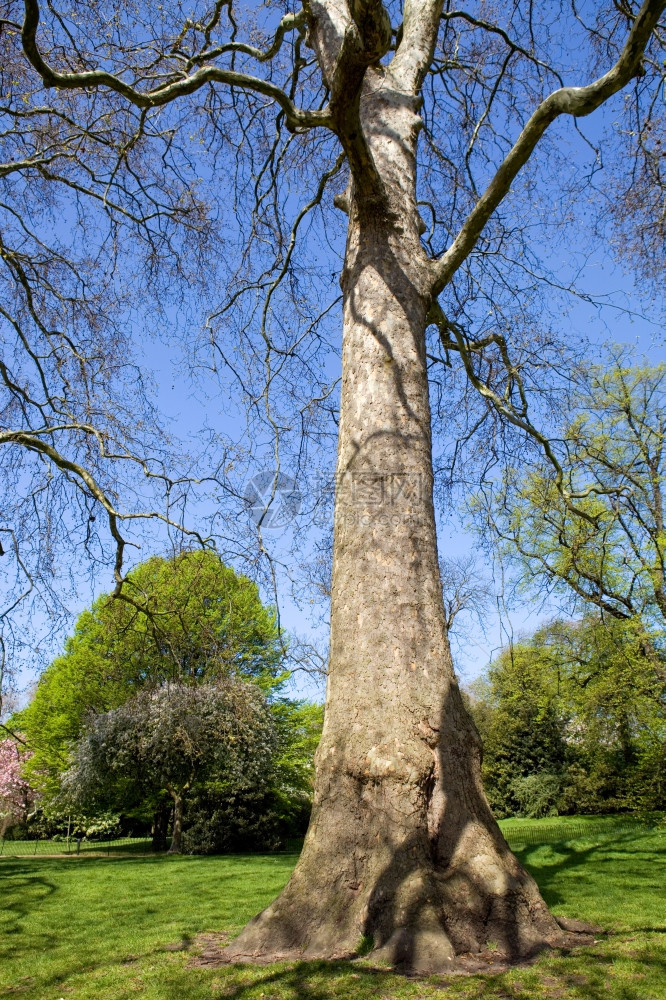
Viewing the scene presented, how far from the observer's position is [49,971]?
348 cm

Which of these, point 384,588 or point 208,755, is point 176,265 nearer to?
point 384,588

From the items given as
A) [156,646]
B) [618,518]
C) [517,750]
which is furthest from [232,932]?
[517,750]

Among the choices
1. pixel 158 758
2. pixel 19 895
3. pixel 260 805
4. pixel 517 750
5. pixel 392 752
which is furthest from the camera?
pixel 517 750

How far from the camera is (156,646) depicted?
780 cm

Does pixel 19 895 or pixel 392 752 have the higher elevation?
pixel 392 752

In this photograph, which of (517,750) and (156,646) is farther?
(517,750)

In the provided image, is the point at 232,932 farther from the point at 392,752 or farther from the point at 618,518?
the point at 618,518

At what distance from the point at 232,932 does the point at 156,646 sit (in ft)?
12.8

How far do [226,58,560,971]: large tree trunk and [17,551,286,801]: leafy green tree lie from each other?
6.11ft

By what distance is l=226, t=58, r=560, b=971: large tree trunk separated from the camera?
316 centimetres

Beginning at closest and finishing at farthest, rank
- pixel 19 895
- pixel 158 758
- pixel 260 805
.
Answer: pixel 19 895 < pixel 158 758 < pixel 260 805

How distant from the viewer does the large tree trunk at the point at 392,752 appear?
3158mm

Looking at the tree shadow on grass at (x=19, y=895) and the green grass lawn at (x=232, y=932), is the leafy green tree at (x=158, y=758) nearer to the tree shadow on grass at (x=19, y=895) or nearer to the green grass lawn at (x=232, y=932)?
the tree shadow on grass at (x=19, y=895)

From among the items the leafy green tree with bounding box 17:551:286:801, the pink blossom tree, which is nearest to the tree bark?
the leafy green tree with bounding box 17:551:286:801
